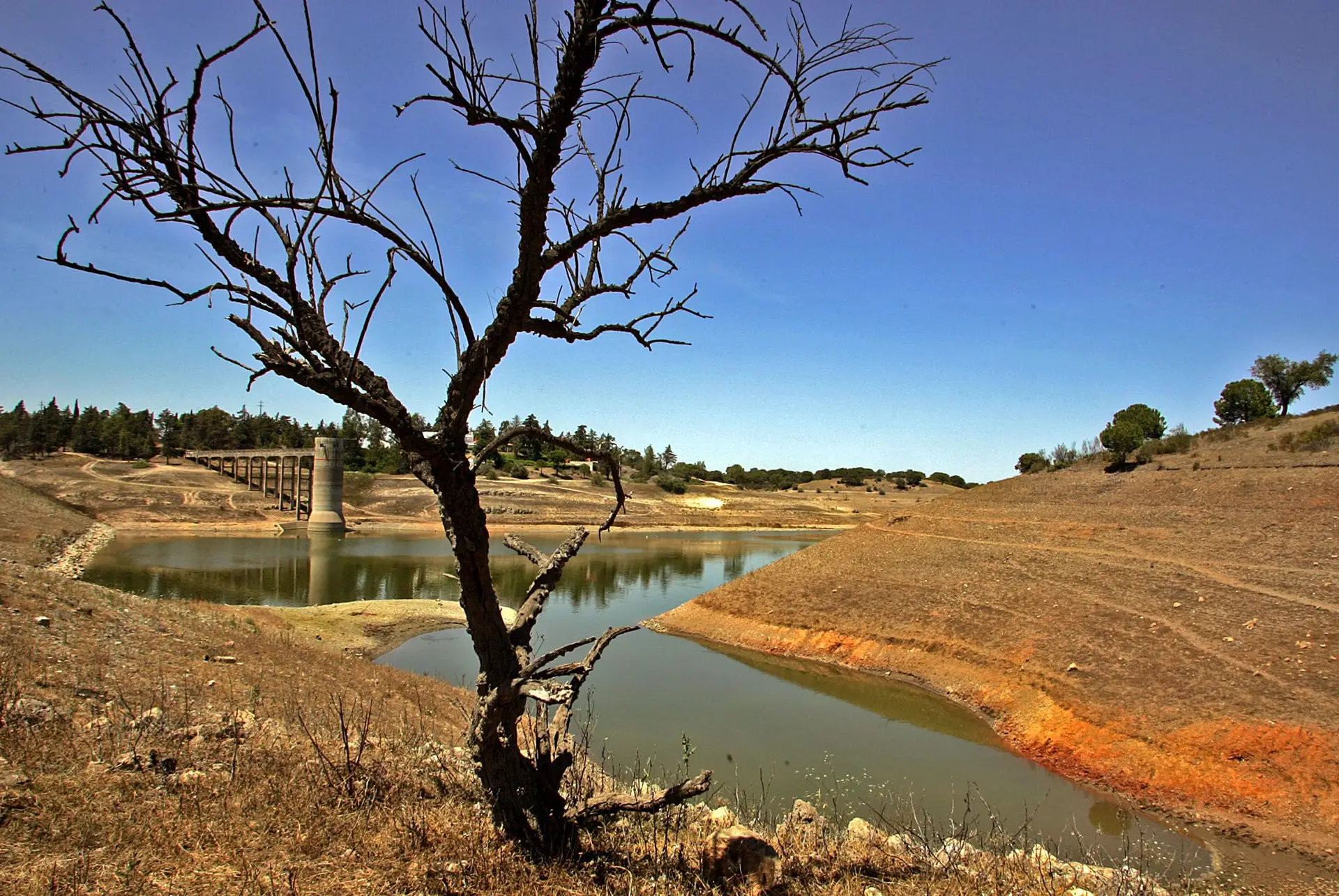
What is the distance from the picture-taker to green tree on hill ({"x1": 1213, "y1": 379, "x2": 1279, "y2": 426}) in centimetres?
3497

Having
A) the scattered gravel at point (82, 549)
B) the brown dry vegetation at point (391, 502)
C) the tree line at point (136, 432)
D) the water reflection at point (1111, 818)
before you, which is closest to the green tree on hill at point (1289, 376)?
the brown dry vegetation at point (391, 502)

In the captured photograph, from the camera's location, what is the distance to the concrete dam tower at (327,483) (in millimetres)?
55094

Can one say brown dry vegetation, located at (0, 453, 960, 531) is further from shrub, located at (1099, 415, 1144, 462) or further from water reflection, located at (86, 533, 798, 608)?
shrub, located at (1099, 415, 1144, 462)

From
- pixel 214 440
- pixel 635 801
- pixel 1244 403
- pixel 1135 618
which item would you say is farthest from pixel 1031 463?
pixel 214 440

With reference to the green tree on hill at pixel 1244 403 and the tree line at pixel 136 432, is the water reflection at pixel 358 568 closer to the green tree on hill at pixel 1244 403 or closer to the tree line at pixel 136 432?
the green tree on hill at pixel 1244 403

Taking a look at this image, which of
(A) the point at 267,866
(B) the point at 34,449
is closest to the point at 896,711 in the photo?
(A) the point at 267,866

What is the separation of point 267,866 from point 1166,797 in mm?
13030

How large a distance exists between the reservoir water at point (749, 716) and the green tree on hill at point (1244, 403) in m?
27.9

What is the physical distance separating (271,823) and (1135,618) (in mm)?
18463

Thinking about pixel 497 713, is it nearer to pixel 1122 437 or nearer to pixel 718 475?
pixel 1122 437

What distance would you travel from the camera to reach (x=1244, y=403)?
35.2 meters

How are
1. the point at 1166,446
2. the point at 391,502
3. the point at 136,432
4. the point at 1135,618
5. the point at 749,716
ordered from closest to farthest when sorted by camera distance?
the point at 749,716
the point at 1135,618
the point at 1166,446
the point at 391,502
the point at 136,432

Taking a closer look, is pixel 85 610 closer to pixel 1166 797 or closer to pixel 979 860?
pixel 979 860

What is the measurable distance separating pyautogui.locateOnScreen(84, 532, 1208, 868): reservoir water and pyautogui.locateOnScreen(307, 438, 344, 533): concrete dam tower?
19462 millimetres
